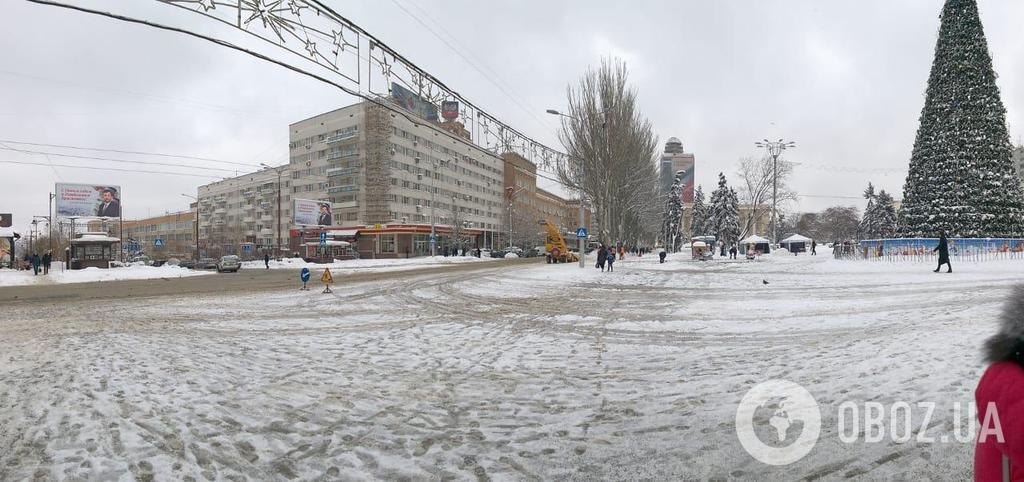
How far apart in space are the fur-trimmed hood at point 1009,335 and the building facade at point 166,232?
122449 millimetres

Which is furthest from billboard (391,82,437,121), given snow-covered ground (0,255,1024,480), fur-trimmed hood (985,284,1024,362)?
fur-trimmed hood (985,284,1024,362)

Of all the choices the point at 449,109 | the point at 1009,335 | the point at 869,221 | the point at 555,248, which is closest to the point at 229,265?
the point at 555,248

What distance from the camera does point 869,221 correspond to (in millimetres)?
81312

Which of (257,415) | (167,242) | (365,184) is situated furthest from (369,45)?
(167,242)

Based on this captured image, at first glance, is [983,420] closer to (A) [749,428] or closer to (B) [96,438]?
(A) [749,428]

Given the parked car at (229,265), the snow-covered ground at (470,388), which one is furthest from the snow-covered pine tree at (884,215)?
the parked car at (229,265)

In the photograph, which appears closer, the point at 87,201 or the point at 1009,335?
the point at 1009,335

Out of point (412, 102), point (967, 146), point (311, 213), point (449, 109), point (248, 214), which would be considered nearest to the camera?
point (412, 102)

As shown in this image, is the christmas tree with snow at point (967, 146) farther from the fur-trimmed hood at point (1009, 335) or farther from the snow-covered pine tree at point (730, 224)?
the snow-covered pine tree at point (730, 224)

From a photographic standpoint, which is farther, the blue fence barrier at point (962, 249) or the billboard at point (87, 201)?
the billboard at point (87, 201)

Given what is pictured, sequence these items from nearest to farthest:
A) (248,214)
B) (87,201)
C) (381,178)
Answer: (87,201) < (381,178) < (248,214)

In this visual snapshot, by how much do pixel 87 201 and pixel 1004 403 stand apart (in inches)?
2244

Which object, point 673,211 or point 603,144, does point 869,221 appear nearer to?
point 673,211

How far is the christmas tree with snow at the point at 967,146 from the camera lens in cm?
2430
